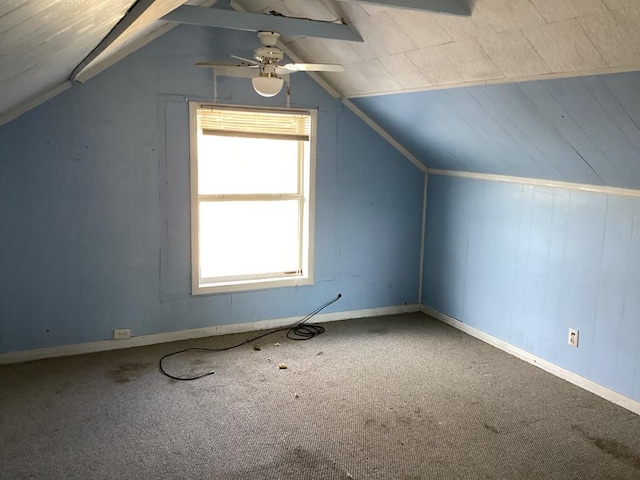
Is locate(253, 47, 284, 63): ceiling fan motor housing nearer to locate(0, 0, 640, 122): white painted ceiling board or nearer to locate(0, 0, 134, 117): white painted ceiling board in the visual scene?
locate(0, 0, 640, 122): white painted ceiling board

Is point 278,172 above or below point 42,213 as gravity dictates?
above

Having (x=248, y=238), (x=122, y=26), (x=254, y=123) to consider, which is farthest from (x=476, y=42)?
(x=248, y=238)

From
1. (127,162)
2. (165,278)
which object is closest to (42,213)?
(127,162)

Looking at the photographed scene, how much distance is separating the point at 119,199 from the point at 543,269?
327cm

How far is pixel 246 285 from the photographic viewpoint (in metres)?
4.76

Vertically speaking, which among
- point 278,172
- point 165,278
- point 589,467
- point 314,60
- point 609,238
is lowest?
point 589,467

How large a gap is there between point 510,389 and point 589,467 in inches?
36.3

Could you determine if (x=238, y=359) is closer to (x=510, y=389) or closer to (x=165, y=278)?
(x=165, y=278)

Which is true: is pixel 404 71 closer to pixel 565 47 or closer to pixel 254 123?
pixel 565 47

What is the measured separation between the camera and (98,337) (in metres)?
4.29

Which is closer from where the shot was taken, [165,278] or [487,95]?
[487,95]

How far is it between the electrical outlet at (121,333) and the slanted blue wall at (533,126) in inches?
107

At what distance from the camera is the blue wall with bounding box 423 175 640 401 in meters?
Answer: 3.57

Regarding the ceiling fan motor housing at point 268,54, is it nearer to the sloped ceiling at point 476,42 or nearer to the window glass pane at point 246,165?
the sloped ceiling at point 476,42
